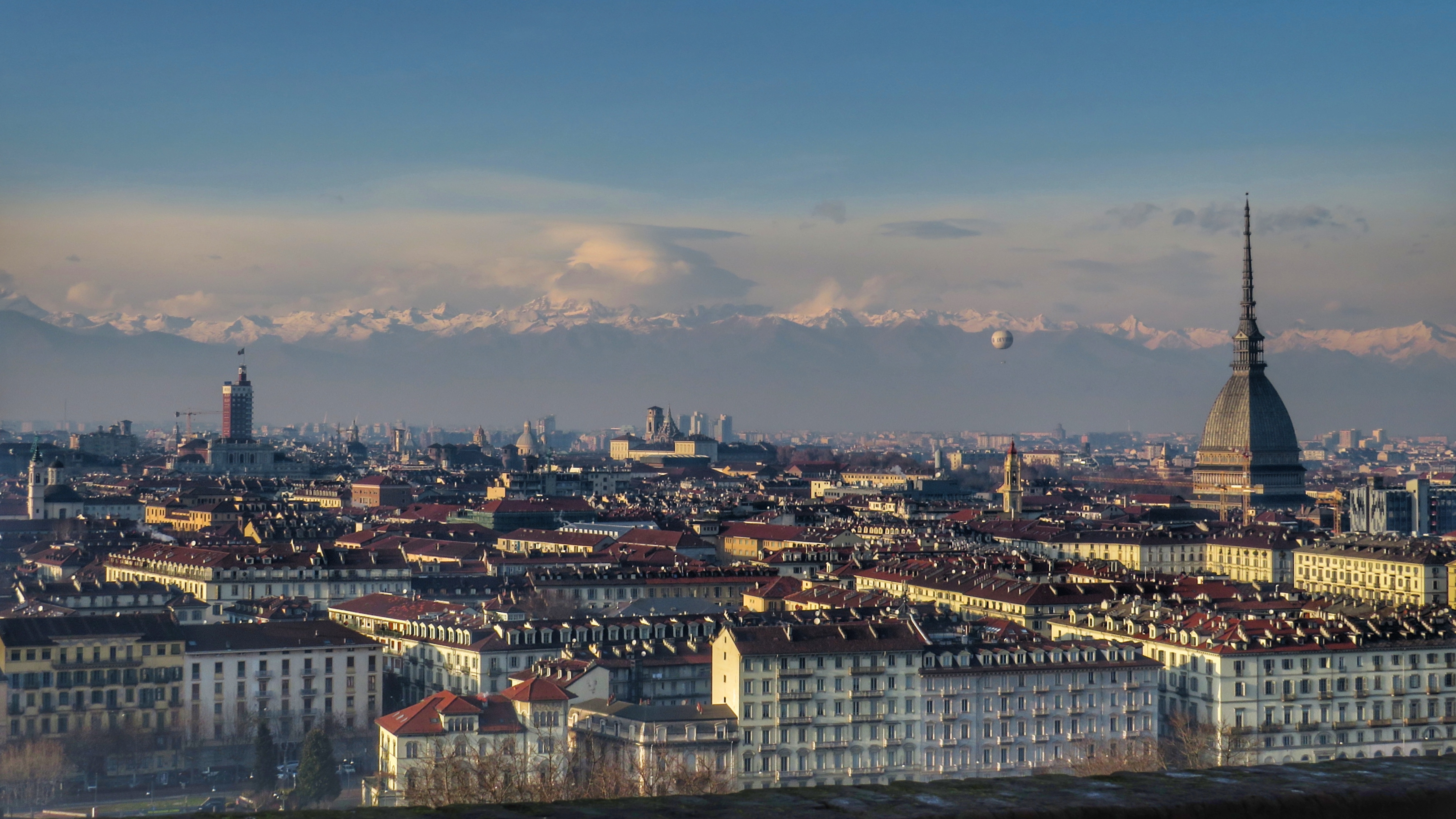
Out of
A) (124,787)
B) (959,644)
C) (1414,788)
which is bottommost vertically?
(124,787)

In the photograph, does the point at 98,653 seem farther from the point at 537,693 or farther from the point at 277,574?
the point at 277,574

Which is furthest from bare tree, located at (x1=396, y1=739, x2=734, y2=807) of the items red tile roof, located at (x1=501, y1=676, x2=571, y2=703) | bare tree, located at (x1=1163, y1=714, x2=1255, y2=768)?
bare tree, located at (x1=1163, y1=714, x2=1255, y2=768)

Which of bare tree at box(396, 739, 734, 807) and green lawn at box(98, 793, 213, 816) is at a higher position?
bare tree at box(396, 739, 734, 807)

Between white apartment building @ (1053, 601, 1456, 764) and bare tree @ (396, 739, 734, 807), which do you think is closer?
bare tree @ (396, 739, 734, 807)

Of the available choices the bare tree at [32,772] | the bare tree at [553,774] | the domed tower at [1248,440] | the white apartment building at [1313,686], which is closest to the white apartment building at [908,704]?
the white apartment building at [1313,686]

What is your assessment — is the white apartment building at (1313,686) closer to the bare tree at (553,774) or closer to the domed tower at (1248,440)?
the bare tree at (553,774)

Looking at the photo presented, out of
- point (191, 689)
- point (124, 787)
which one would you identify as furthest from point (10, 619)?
point (124, 787)

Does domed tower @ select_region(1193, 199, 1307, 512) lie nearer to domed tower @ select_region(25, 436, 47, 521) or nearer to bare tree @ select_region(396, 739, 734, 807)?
domed tower @ select_region(25, 436, 47, 521)

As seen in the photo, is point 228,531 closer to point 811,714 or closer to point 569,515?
point 569,515

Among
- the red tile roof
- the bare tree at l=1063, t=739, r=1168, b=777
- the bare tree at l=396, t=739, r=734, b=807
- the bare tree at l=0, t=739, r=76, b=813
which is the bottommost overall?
the bare tree at l=0, t=739, r=76, b=813
